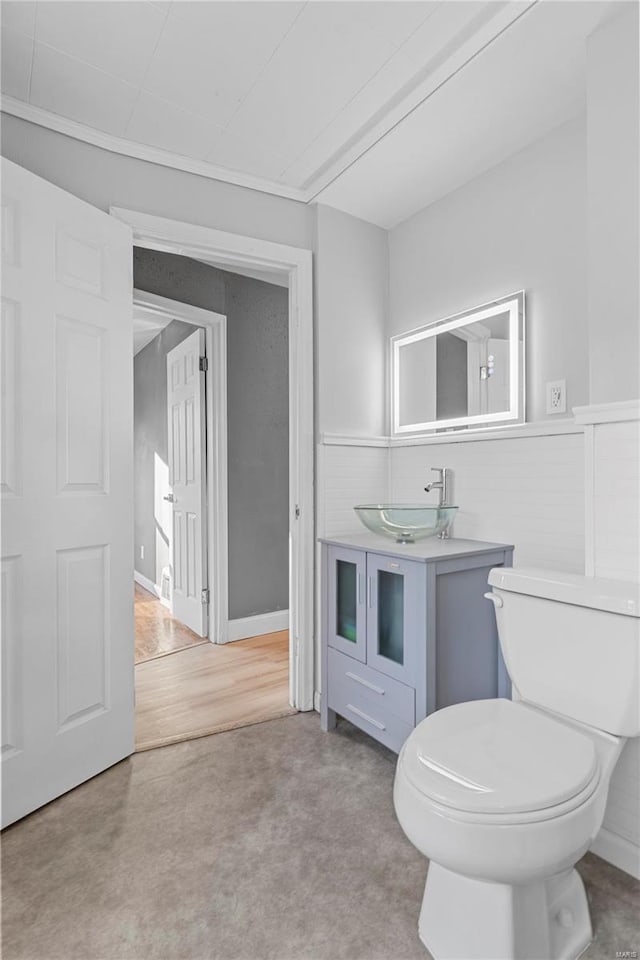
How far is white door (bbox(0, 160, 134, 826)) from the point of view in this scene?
5.41 feet

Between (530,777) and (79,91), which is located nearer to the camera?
(530,777)

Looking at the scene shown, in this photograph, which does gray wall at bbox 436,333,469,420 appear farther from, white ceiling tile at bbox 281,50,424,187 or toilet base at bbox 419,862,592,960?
toilet base at bbox 419,862,592,960

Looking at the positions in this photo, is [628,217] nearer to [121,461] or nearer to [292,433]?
[292,433]

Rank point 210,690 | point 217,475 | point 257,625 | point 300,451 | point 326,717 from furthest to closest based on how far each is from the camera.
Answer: point 257,625 → point 217,475 → point 210,690 → point 300,451 → point 326,717

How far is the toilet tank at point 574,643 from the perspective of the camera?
1.29m

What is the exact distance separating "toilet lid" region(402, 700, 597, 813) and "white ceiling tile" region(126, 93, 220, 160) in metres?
2.09

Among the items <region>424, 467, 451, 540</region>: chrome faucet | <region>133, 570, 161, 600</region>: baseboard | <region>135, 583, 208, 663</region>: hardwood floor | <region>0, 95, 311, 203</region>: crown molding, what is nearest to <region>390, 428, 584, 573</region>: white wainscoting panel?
<region>424, 467, 451, 540</region>: chrome faucet

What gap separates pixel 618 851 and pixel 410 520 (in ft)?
3.75

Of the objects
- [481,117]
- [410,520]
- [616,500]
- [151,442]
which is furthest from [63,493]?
[151,442]

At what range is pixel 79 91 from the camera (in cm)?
175

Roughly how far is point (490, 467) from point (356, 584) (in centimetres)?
70

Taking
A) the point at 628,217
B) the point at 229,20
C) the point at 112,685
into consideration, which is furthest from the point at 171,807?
the point at 229,20

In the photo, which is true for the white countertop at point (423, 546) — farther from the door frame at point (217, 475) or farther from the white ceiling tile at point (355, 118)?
the white ceiling tile at point (355, 118)

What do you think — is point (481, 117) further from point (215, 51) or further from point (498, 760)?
point (498, 760)
